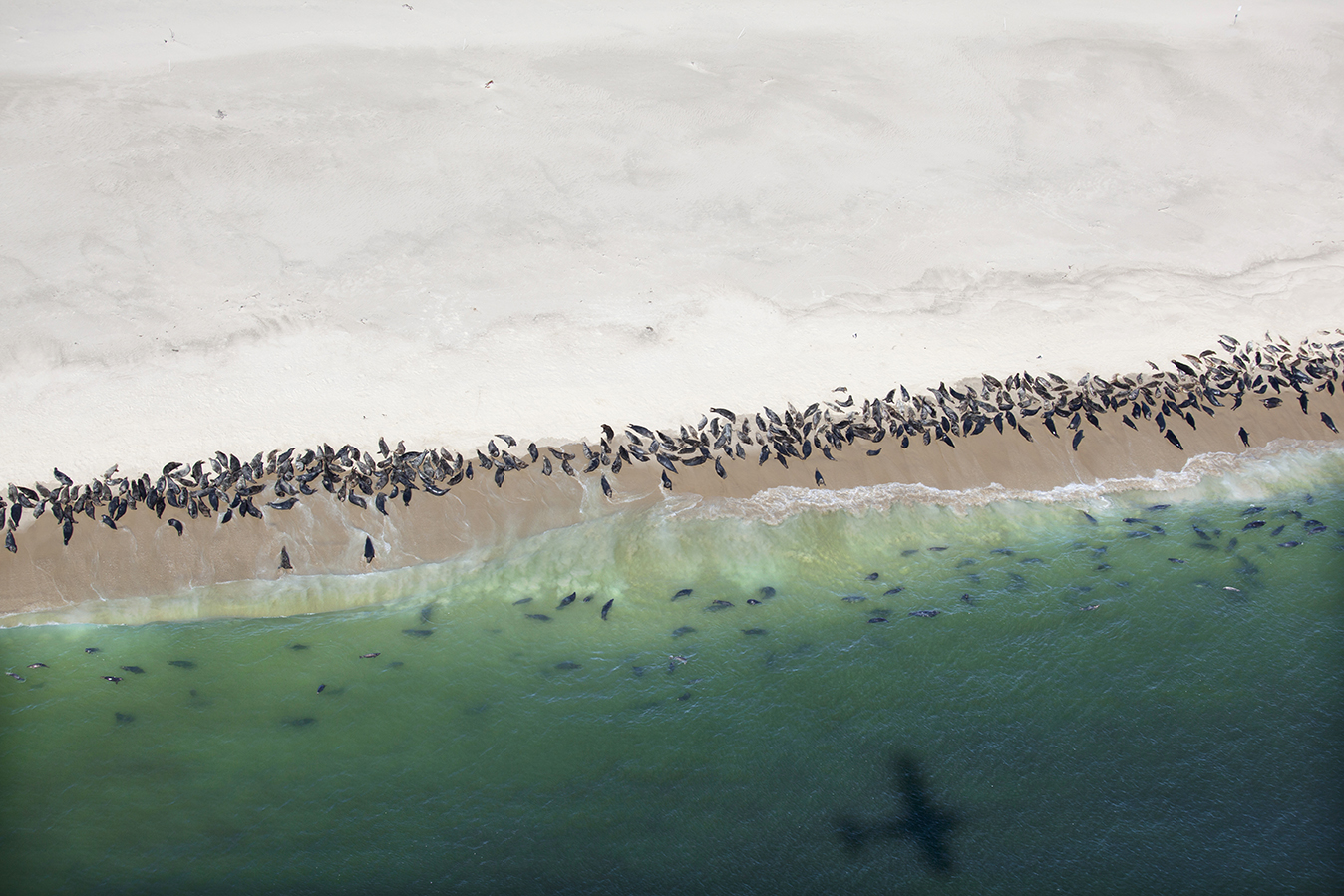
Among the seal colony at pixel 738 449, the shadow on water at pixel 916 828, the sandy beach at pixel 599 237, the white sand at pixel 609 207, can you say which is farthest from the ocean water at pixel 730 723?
the white sand at pixel 609 207

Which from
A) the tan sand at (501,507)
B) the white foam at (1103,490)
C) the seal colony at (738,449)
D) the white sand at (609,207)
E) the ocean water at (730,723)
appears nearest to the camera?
the ocean water at (730,723)

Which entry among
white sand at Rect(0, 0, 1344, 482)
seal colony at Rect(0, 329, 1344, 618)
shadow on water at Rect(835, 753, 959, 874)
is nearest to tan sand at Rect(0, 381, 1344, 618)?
seal colony at Rect(0, 329, 1344, 618)

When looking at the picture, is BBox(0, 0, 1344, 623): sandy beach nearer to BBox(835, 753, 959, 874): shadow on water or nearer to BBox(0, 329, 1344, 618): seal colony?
BBox(0, 329, 1344, 618): seal colony

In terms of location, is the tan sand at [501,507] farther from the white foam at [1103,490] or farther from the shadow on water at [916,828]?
the shadow on water at [916,828]

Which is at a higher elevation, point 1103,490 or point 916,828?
point 1103,490

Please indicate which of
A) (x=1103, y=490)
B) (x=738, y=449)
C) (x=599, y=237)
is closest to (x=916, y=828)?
(x=738, y=449)

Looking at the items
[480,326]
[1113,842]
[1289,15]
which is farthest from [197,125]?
[1289,15]

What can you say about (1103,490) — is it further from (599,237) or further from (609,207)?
(609,207)
